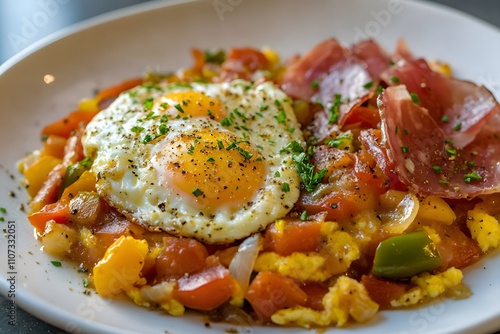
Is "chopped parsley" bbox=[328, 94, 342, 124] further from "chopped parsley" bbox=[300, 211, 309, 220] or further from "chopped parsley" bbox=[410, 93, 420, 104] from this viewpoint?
"chopped parsley" bbox=[300, 211, 309, 220]

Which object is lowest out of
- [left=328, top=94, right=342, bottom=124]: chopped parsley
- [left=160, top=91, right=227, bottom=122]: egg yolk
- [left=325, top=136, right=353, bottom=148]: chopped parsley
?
[left=325, top=136, right=353, bottom=148]: chopped parsley

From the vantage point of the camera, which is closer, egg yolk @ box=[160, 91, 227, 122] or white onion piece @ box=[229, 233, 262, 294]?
white onion piece @ box=[229, 233, 262, 294]

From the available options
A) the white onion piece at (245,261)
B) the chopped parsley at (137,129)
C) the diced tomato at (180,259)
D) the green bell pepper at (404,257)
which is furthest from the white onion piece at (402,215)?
the chopped parsley at (137,129)

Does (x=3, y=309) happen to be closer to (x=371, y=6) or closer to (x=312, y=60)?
(x=312, y=60)

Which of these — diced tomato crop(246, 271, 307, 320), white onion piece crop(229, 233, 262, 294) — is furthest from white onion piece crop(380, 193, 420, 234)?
white onion piece crop(229, 233, 262, 294)

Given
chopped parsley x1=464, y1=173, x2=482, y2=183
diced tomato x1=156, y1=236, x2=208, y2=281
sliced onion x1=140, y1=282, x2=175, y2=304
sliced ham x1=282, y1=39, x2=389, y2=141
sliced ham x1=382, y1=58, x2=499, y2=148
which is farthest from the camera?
sliced ham x1=282, y1=39, x2=389, y2=141

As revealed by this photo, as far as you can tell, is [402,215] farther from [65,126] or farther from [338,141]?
[65,126]

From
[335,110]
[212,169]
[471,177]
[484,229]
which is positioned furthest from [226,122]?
[484,229]

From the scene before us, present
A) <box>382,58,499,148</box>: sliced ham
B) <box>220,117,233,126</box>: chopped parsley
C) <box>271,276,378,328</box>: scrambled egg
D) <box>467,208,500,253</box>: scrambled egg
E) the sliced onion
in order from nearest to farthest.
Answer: <box>271,276,378,328</box>: scrambled egg → the sliced onion → <box>467,208,500,253</box>: scrambled egg → <box>220,117,233,126</box>: chopped parsley → <box>382,58,499,148</box>: sliced ham
